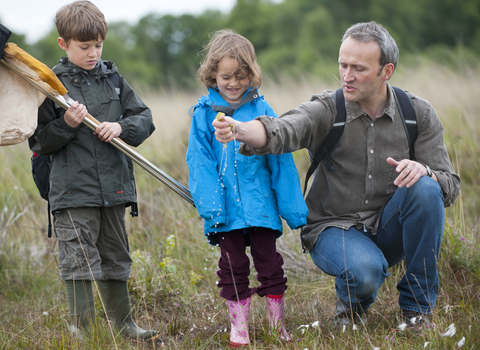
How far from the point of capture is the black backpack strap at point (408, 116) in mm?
2609

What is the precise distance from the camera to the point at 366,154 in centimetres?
262

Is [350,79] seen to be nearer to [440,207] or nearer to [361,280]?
[440,207]

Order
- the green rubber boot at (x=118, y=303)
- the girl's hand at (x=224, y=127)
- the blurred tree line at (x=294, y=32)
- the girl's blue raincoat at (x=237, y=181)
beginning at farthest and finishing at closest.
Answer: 1. the blurred tree line at (x=294, y=32)
2. the green rubber boot at (x=118, y=303)
3. the girl's blue raincoat at (x=237, y=181)
4. the girl's hand at (x=224, y=127)

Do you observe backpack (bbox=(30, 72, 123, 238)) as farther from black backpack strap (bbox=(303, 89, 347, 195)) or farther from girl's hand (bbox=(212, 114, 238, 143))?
black backpack strap (bbox=(303, 89, 347, 195))

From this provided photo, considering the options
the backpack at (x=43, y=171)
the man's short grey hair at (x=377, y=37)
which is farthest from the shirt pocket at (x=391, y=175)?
the backpack at (x=43, y=171)

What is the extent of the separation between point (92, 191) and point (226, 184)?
75cm

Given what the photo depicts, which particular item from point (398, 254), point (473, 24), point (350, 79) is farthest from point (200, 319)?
point (473, 24)

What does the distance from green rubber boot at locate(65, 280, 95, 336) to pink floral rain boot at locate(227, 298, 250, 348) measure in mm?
797

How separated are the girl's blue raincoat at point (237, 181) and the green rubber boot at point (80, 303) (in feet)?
2.62

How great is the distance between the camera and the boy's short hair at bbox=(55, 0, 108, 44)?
248cm

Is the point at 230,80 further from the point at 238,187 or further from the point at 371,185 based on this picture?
the point at 371,185

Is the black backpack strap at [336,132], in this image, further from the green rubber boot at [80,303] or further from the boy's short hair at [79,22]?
the green rubber boot at [80,303]

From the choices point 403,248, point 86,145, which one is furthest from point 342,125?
point 86,145

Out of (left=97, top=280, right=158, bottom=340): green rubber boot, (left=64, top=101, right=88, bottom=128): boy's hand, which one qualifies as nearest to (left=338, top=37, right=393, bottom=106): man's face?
(left=64, top=101, right=88, bottom=128): boy's hand
